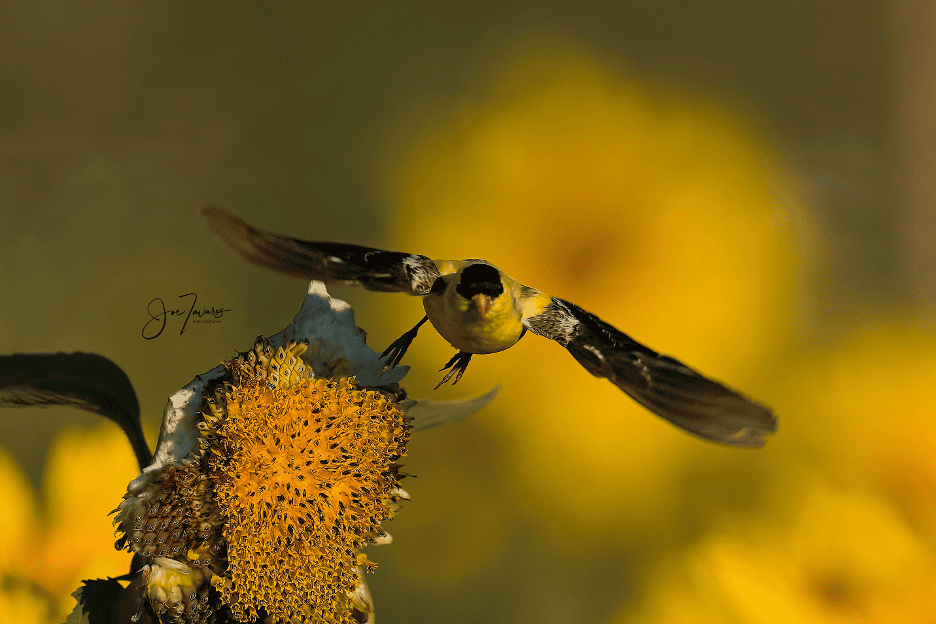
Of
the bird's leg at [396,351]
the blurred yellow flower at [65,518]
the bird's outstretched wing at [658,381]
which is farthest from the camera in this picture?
the blurred yellow flower at [65,518]

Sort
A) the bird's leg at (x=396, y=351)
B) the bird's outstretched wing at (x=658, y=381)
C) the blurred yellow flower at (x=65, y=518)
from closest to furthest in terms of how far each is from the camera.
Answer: the bird's outstretched wing at (x=658, y=381)
the bird's leg at (x=396, y=351)
the blurred yellow flower at (x=65, y=518)

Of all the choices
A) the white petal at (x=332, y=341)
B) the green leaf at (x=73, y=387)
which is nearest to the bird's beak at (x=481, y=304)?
the white petal at (x=332, y=341)

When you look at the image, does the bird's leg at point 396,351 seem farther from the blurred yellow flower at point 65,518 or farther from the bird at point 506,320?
the blurred yellow flower at point 65,518

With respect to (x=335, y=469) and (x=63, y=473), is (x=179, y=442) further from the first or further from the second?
(x=63, y=473)

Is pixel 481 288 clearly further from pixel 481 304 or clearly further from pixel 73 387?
pixel 73 387

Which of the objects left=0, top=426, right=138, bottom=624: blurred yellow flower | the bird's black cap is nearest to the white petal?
the bird's black cap

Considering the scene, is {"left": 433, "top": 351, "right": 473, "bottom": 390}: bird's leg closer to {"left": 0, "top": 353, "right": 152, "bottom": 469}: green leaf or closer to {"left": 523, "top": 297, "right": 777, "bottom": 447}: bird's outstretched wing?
{"left": 523, "top": 297, "right": 777, "bottom": 447}: bird's outstretched wing

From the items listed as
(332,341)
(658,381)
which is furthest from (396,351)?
(658,381)
